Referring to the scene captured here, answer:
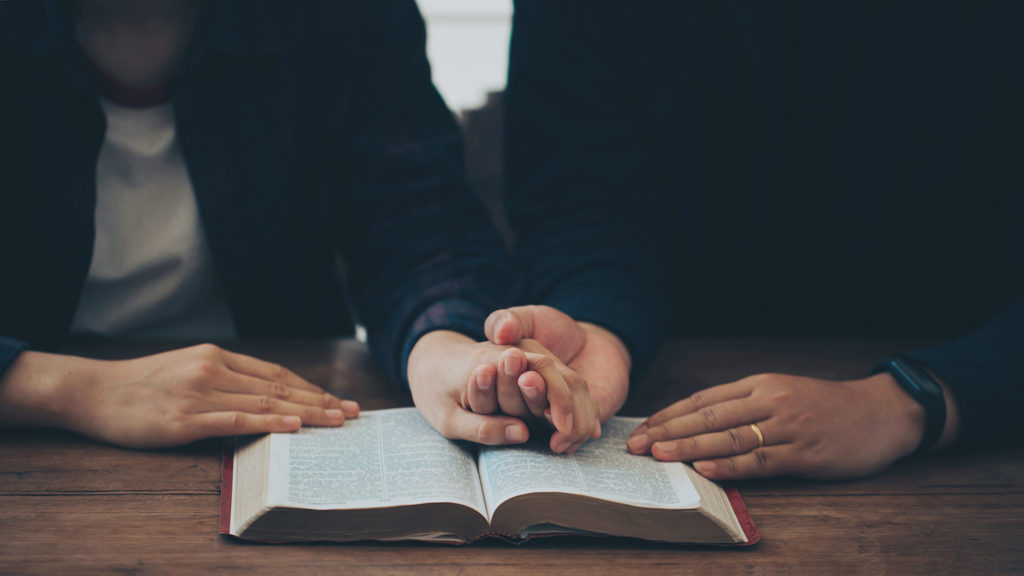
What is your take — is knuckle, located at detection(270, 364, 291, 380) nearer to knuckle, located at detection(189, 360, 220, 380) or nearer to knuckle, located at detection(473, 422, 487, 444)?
knuckle, located at detection(189, 360, 220, 380)

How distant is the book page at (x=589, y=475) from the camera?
663 millimetres

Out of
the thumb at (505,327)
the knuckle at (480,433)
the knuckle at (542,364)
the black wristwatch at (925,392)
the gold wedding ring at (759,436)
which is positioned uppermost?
the black wristwatch at (925,392)

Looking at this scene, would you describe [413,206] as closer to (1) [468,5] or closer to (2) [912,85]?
(2) [912,85]

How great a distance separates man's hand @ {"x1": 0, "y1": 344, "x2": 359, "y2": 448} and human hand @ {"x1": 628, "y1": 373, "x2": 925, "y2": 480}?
1.21 feet

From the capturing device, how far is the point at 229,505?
2.23 ft

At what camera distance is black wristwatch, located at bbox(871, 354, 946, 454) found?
0.81m

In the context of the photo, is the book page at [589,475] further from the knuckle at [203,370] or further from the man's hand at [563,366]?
the knuckle at [203,370]

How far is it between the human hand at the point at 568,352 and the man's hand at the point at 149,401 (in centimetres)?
22

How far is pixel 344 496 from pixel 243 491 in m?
0.10

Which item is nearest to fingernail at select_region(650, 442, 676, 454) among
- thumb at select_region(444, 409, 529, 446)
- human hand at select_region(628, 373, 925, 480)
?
human hand at select_region(628, 373, 925, 480)

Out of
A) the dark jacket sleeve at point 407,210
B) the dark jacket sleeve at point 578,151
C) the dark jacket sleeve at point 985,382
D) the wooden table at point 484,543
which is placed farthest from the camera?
the dark jacket sleeve at point 578,151

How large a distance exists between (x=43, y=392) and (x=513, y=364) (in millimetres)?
494

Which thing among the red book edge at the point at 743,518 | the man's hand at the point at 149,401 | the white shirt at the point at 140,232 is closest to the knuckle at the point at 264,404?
the man's hand at the point at 149,401

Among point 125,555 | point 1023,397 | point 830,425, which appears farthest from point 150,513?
point 1023,397
